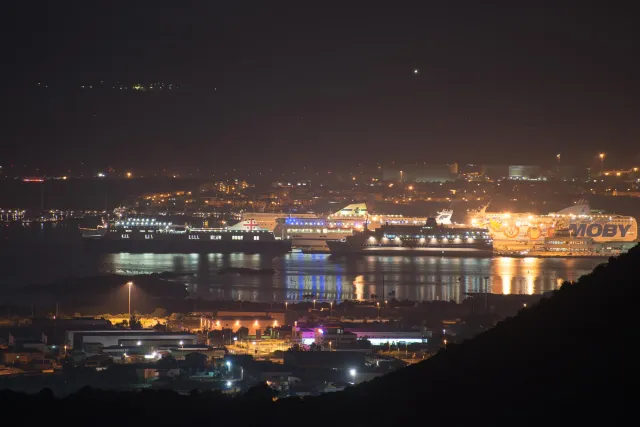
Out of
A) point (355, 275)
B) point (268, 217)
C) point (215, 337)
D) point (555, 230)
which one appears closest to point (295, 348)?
point (215, 337)

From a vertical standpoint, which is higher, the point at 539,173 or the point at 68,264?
the point at 539,173

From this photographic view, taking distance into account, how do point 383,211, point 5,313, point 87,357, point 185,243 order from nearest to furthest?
point 87,357 < point 5,313 < point 185,243 < point 383,211

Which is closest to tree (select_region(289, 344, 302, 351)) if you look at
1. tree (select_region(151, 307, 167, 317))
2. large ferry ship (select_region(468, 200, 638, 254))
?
tree (select_region(151, 307, 167, 317))

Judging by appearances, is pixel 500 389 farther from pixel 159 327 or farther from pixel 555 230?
pixel 555 230

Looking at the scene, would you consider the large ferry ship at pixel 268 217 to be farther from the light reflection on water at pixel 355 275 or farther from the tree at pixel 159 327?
the tree at pixel 159 327

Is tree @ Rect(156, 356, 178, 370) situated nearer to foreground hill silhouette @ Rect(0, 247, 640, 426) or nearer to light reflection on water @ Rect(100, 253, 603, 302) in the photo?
foreground hill silhouette @ Rect(0, 247, 640, 426)

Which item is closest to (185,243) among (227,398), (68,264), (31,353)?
(68,264)

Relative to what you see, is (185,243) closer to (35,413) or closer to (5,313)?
(5,313)
